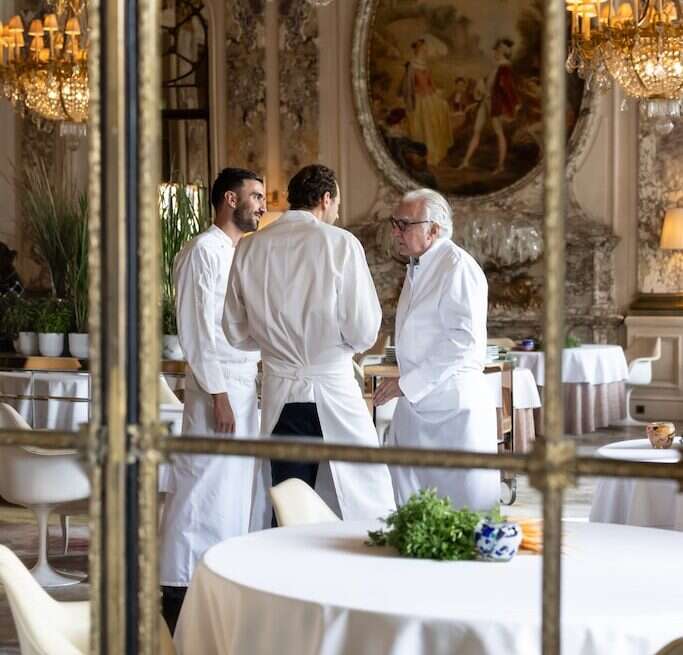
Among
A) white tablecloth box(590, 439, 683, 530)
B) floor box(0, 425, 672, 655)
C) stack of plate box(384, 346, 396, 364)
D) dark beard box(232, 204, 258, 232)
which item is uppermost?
dark beard box(232, 204, 258, 232)

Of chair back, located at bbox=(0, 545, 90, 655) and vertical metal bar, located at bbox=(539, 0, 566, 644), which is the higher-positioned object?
vertical metal bar, located at bbox=(539, 0, 566, 644)

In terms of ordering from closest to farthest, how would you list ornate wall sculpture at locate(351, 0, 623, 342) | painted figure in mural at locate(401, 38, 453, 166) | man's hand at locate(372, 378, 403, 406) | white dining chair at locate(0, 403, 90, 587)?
man's hand at locate(372, 378, 403, 406) → white dining chair at locate(0, 403, 90, 587) → ornate wall sculpture at locate(351, 0, 623, 342) → painted figure in mural at locate(401, 38, 453, 166)

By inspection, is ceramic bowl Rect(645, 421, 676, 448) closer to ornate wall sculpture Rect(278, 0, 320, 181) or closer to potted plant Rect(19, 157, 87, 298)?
potted plant Rect(19, 157, 87, 298)

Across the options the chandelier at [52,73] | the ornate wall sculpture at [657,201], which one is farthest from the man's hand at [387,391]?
the ornate wall sculpture at [657,201]

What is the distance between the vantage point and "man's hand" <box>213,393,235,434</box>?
5070 mm

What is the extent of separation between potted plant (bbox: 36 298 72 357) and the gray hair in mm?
3300

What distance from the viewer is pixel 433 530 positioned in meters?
3.10

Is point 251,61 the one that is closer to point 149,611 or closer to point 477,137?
point 477,137

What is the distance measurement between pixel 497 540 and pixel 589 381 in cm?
871

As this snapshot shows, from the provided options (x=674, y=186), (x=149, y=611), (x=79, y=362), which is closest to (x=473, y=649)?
(x=149, y=611)

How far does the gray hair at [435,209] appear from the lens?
4.94 meters

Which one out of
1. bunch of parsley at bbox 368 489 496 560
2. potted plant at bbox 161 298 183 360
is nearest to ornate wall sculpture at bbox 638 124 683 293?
potted plant at bbox 161 298 183 360

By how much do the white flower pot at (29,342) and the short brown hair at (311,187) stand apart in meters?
3.29

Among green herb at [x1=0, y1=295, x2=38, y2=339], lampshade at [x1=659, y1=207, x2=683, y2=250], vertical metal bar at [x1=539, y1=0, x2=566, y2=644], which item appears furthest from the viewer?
lampshade at [x1=659, y1=207, x2=683, y2=250]
